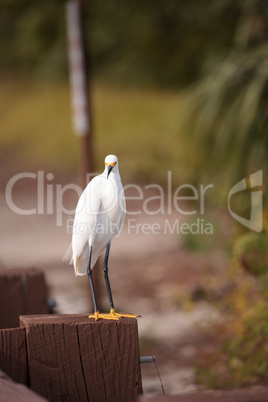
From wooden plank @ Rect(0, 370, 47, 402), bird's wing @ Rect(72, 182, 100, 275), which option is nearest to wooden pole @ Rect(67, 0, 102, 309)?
bird's wing @ Rect(72, 182, 100, 275)

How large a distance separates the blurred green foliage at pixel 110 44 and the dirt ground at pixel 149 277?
476 centimetres

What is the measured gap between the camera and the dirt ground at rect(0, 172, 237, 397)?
15.1 feet

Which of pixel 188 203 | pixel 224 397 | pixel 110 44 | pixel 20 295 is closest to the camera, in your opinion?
pixel 224 397

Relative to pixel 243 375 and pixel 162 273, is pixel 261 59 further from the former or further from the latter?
pixel 162 273

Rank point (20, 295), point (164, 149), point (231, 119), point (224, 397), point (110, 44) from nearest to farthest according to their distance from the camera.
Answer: point (224, 397) < point (20, 295) < point (231, 119) < point (164, 149) < point (110, 44)

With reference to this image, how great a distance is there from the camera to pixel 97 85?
675 inches

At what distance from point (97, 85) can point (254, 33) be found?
1179 centimetres

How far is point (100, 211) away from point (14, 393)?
2.25 feet

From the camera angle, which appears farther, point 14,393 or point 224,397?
point 14,393

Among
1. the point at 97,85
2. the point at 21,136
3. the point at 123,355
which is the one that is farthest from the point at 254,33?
the point at 97,85

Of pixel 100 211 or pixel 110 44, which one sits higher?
pixel 110 44

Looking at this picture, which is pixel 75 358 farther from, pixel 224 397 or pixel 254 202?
pixel 254 202

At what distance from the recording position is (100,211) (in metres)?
2.01

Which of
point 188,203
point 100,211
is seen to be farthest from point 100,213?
point 188,203
